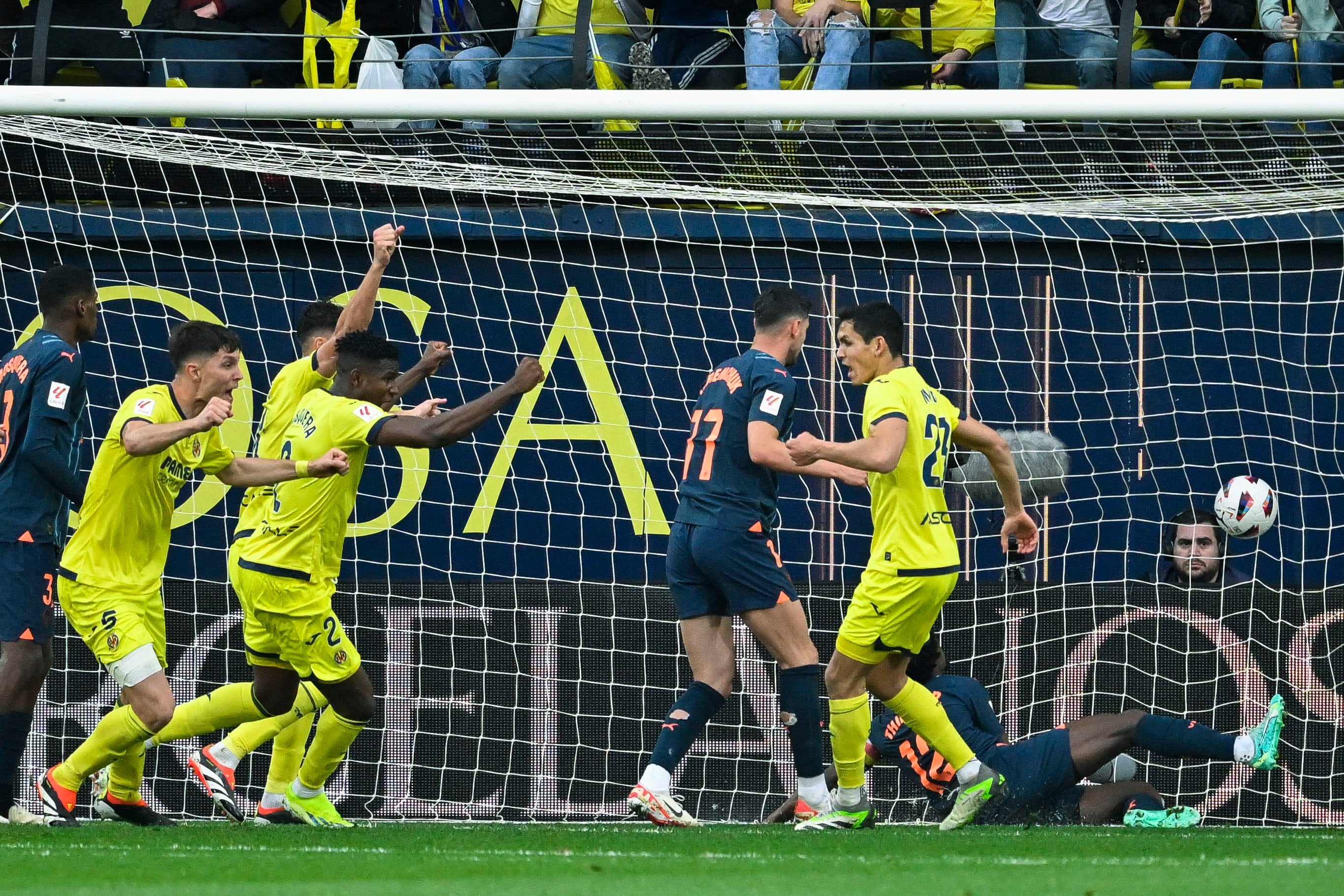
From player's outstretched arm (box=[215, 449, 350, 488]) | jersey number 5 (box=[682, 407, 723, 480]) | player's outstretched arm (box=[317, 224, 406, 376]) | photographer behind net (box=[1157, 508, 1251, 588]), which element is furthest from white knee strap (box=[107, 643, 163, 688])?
photographer behind net (box=[1157, 508, 1251, 588])

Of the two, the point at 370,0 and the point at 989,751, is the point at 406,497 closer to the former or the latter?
the point at 370,0

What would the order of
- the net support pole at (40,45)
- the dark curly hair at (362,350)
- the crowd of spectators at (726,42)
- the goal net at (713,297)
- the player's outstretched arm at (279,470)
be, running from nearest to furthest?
the player's outstretched arm at (279,470) < the dark curly hair at (362,350) < the net support pole at (40,45) < the goal net at (713,297) < the crowd of spectators at (726,42)

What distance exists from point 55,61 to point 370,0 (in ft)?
5.73

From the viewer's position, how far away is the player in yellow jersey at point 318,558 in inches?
248

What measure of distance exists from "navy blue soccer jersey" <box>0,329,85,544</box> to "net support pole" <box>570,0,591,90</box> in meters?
2.48

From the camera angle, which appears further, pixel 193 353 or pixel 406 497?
pixel 406 497

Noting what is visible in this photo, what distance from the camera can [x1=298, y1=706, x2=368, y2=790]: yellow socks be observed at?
6.56m

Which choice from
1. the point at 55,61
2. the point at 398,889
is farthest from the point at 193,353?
the point at 55,61

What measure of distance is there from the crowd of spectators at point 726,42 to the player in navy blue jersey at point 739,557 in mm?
2833

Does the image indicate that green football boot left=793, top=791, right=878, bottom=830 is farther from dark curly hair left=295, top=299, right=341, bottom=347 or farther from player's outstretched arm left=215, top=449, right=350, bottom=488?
dark curly hair left=295, top=299, right=341, bottom=347

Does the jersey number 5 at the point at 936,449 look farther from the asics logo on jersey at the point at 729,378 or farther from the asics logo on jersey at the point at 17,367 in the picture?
the asics logo on jersey at the point at 17,367

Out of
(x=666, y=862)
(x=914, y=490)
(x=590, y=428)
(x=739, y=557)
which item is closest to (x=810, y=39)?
(x=590, y=428)

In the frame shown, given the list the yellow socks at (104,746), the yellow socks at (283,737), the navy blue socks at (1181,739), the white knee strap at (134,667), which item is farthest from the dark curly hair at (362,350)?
the navy blue socks at (1181,739)

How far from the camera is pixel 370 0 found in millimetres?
9656
